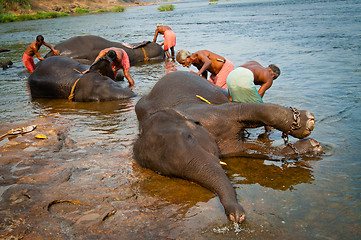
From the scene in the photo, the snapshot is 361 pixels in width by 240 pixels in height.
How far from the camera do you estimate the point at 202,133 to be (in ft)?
13.8

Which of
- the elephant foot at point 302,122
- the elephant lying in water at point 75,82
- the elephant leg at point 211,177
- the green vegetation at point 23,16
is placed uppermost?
the elephant foot at point 302,122

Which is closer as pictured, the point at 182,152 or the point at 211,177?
the point at 211,177

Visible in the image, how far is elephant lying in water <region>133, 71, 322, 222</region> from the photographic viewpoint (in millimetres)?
3746

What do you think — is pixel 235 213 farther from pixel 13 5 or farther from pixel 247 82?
pixel 13 5

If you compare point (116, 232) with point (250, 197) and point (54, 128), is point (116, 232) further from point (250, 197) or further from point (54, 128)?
point (54, 128)

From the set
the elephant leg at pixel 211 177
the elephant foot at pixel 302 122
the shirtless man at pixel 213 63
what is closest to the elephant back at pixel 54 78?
the shirtless man at pixel 213 63

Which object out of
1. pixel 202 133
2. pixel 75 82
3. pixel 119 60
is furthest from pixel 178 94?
pixel 119 60

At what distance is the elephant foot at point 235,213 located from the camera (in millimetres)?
3166

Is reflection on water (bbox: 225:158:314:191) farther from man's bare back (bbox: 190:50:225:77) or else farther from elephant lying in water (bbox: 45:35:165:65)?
elephant lying in water (bbox: 45:35:165:65)

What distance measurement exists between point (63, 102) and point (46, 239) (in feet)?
20.9

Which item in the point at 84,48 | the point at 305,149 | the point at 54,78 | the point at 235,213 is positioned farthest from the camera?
the point at 84,48

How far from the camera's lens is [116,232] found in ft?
10.4

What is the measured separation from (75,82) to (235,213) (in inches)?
273

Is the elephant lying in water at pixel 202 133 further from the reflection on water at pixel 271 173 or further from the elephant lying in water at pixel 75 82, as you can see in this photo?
the elephant lying in water at pixel 75 82
